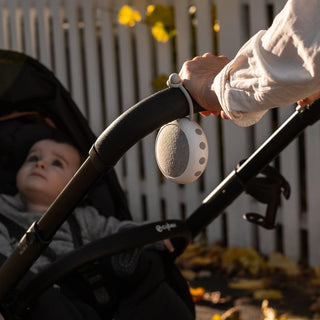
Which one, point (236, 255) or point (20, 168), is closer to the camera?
point (20, 168)

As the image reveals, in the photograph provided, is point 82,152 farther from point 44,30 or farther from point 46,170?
point 44,30

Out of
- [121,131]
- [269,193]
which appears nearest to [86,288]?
[269,193]

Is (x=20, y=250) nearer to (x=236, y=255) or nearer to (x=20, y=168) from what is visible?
(x=20, y=168)

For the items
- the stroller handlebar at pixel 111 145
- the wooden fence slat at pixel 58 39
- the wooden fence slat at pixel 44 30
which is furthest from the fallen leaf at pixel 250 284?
the wooden fence slat at pixel 44 30

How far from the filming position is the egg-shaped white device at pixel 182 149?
46.8 inches

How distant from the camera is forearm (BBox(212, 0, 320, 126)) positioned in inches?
41.3

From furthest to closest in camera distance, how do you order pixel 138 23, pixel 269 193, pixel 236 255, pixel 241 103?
pixel 138 23, pixel 236 255, pixel 269 193, pixel 241 103

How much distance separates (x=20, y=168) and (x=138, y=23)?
1.79 metres

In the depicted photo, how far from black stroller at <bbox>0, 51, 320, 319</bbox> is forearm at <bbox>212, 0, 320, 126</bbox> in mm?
106

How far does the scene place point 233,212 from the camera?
3.70 m

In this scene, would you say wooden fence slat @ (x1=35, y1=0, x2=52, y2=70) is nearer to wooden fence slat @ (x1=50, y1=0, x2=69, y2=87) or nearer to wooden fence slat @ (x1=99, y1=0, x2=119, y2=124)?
wooden fence slat @ (x1=50, y1=0, x2=69, y2=87)

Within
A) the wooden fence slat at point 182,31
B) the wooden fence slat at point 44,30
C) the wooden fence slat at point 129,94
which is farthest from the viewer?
the wooden fence slat at point 44,30

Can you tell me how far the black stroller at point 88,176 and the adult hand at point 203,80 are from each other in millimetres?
31

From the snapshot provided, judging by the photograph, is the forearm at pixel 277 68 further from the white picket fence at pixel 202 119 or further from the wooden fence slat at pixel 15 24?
the wooden fence slat at pixel 15 24
